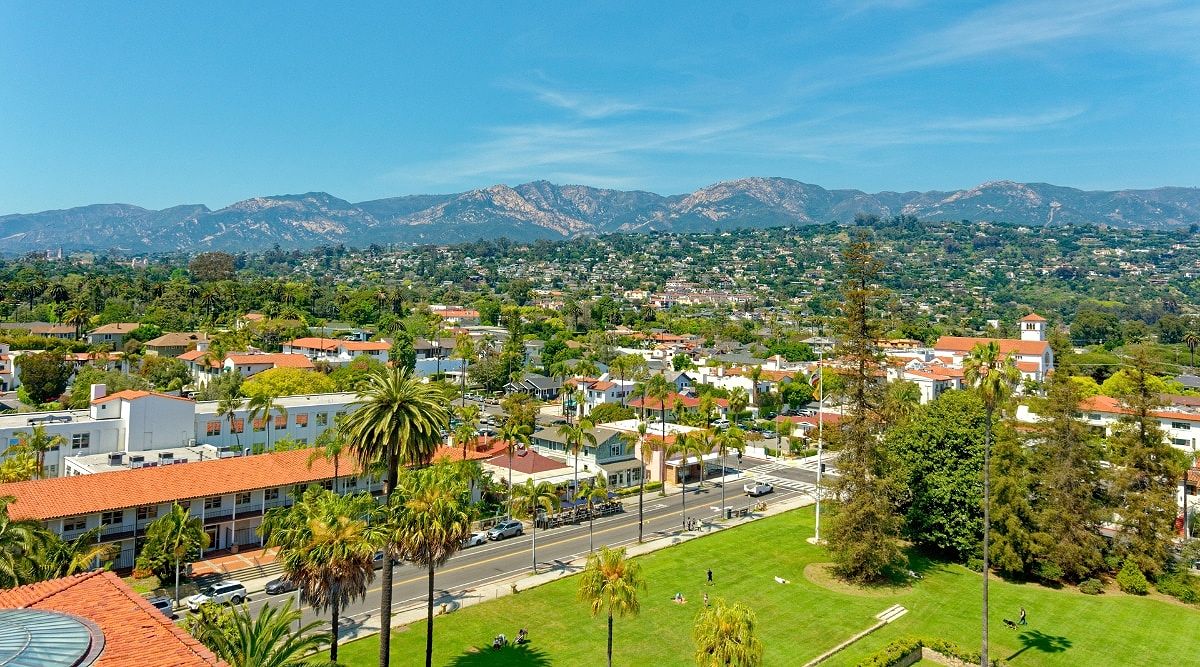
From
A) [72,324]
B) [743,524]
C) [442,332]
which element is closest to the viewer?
[743,524]

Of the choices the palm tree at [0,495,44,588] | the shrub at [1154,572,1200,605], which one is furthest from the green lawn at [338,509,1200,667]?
the palm tree at [0,495,44,588]

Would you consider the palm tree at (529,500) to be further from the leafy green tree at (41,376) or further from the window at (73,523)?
the leafy green tree at (41,376)

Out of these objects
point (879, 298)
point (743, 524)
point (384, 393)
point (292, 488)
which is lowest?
point (743, 524)

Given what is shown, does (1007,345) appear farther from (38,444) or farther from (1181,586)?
(38,444)

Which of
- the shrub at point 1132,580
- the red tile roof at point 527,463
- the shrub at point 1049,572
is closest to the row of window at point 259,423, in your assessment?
the red tile roof at point 527,463

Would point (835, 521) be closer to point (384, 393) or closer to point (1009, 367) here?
point (1009, 367)

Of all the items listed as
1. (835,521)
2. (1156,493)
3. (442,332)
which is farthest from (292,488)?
(442,332)

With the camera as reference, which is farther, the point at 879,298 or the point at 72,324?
the point at 72,324
